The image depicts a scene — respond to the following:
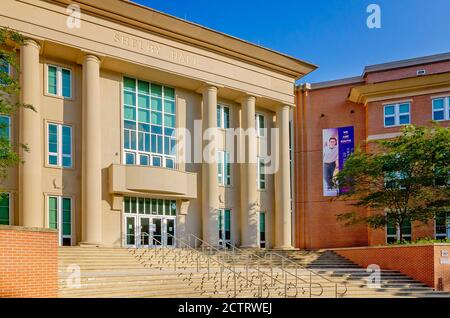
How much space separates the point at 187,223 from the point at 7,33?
15027mm

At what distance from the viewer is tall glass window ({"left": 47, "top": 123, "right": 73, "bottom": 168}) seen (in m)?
23.9

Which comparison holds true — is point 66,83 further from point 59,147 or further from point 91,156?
point 91,156

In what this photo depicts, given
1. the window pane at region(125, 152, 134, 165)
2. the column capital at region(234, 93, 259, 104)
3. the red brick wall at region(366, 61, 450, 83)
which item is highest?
the red brick wall at region(366, 61, 450, 83)

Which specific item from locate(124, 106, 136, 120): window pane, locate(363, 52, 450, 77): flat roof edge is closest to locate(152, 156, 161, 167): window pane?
locate(124, 106, 136, 120): window pane

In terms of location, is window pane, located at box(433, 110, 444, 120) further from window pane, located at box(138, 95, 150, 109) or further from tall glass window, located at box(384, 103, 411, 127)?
window pane, located at box(138, 95, 150, 109)

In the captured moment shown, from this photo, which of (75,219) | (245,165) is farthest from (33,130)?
(245,165)

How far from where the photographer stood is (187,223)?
2817 cm

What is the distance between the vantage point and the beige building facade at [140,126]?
23.0 meters

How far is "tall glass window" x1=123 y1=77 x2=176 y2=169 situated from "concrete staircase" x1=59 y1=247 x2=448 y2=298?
5.90 metres

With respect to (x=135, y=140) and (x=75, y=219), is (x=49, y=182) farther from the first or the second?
(x=135, y=140)

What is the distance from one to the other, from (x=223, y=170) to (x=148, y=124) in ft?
18.5

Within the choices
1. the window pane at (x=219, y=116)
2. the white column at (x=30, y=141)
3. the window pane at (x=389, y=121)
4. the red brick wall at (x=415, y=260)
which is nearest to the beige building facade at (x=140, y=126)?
the white column at (x=30, y=141)

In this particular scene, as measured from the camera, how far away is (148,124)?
88.7ft
